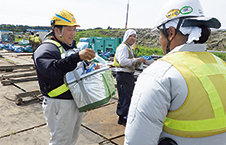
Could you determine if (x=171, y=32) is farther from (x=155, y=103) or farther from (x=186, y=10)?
(x=155, y=103)

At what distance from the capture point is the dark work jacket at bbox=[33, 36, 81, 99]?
6.32ft

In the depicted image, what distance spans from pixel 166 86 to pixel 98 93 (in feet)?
3.94

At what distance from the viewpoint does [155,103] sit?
112cm

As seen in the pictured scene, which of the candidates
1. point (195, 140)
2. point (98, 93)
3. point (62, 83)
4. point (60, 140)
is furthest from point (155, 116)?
point (60, 140)

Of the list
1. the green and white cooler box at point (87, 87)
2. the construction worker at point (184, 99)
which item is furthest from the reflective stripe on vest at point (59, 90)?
the construction worker at point (184, 99)

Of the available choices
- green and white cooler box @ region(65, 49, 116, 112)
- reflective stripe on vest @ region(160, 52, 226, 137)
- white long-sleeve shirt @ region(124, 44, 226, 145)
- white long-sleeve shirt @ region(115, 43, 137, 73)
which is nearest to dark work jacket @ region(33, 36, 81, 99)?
green and white cooler box @ region(65, 49, 116, 112)

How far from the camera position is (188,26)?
48.9 inches

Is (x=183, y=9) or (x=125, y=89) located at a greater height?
(x=183, y=9)

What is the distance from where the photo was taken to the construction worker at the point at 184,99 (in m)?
1.11

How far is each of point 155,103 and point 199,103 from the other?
0.87 ft

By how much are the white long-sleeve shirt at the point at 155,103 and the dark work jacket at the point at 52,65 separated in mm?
974

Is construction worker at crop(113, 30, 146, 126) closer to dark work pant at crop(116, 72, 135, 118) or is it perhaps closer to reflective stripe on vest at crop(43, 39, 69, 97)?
dark work pant at crop(116, 72, 135, 118)

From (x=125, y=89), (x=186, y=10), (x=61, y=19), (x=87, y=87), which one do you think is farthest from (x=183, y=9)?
(x=125, y=89)

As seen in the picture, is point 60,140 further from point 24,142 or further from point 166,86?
point 166,86
